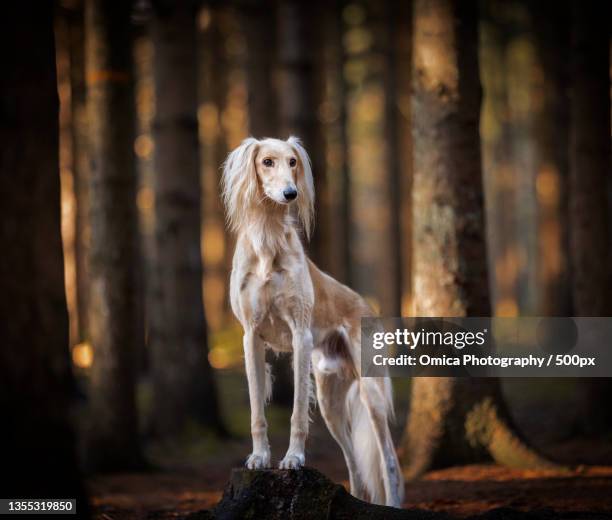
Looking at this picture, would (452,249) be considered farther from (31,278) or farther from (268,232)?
(31,278)

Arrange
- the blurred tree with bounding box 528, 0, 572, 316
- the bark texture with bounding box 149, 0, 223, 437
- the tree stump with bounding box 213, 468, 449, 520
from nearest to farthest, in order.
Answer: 1. the tree stump with bounding box 213, 468, 449, 520
2. the bark texture with bounding box 149, 0, 223, 437
3. the blurred tree with bounding box 528, 0, 572, 316

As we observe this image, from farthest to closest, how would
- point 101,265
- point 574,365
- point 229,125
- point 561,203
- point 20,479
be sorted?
point 229,125 → point 561,203 → point 574,365 → point 101,265 → point 20,479

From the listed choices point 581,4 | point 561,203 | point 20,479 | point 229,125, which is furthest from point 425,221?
point 229,125

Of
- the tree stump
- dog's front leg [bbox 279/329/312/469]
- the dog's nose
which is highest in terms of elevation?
the dog's nose

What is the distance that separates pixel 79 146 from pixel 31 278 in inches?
→ 684

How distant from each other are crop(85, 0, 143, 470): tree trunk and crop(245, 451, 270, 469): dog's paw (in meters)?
5.23

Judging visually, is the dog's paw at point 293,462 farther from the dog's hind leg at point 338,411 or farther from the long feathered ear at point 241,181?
the long feathered ear at point 241,181

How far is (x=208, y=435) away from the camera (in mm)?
11703

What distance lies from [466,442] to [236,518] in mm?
3754

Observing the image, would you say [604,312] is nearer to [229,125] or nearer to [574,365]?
[574,365]

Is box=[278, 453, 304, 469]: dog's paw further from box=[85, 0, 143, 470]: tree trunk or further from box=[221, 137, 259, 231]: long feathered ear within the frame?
box=[85, 0, 143, 470]: tree trunk

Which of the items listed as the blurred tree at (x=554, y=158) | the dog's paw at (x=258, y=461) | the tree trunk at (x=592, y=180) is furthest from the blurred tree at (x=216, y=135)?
the dog's paw at (x=258, y=461)

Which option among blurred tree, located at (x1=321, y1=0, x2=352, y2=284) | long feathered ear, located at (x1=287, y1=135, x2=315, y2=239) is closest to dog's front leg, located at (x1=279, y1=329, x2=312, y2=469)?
long feathered ear, located at (x1=287, y1=135, x2=315, y2=239)

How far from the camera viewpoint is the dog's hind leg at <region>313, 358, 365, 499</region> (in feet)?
20.0
